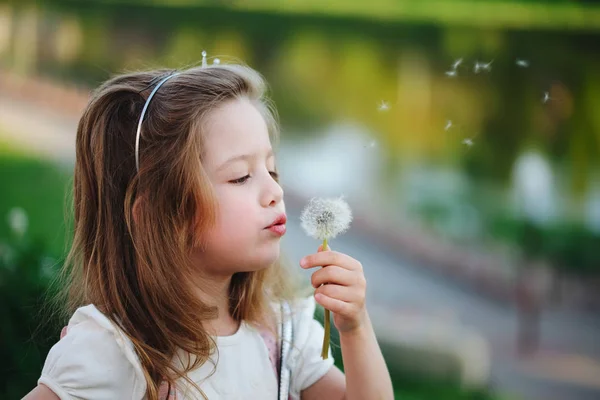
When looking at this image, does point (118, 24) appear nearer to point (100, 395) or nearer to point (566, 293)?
point (100, 395)

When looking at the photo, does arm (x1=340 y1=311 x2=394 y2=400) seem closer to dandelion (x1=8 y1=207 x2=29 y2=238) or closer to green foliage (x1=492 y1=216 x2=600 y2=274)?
green foliage (x1=492 y1=216 x2=600 y2=274)

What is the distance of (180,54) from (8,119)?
0.78 meters

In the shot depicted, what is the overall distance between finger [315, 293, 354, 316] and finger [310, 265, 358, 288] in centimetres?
4

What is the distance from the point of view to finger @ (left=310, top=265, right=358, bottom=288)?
1.66 meters

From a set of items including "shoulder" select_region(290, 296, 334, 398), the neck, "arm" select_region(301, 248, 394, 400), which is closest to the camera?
"arm" select_region(301, 248, 394, 400)

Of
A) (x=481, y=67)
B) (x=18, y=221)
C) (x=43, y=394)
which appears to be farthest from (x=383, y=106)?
(x=43, y=394)

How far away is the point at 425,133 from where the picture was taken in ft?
10.5

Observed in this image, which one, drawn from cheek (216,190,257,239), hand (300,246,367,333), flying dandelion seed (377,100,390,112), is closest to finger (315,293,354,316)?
hand (300,246,367,333)

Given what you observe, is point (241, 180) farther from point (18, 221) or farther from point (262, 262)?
point (18, 221)

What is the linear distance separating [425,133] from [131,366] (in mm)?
1919

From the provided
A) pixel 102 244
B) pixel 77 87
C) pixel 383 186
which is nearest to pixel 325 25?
pixel 383 186

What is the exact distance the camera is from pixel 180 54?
10.4 feet

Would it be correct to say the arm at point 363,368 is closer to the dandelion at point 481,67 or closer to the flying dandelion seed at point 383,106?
the flying dandelion seed at point 383,106

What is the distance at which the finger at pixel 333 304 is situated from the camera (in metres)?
1.66
